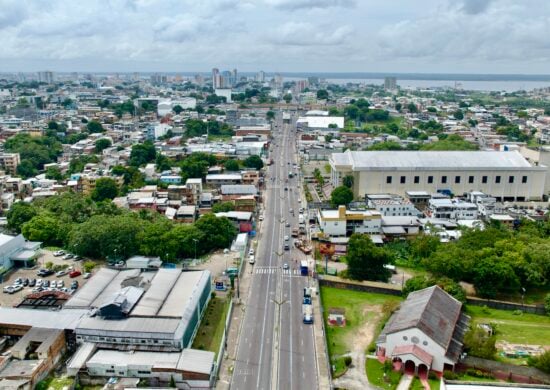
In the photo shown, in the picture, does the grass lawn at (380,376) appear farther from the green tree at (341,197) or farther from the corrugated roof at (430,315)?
the green tree at (341,197)

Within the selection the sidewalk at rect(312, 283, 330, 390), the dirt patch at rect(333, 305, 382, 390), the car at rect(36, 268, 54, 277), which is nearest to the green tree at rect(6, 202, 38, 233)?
the car at rect(36, 268, 54, 277)

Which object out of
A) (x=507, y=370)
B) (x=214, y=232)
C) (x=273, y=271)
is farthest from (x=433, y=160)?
(x=507, y=370)

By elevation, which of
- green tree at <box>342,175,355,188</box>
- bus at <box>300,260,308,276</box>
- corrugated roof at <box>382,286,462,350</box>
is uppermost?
green tree at <box>342,175,355,188</box>

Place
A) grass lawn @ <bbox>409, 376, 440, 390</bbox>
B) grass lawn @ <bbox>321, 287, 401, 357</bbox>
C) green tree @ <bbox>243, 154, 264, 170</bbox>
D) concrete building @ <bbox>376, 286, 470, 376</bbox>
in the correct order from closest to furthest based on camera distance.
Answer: grass lawn @ <bbox>409, 376, 440, 390</bbox>
concrete building @ <bbox>376, 286, 470, 376</bbox>
grass lawn @ <bbox>321, 287, 401, 357</bbox>
green tree @ <bbox>243, 154, 264, 170</bbox>

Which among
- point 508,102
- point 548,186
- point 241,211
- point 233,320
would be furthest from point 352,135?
point 508,102

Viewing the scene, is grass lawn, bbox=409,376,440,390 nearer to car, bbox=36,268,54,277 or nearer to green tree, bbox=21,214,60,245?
car, bbox=36,268,54,277

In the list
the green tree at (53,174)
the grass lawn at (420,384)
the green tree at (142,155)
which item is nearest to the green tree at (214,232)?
the grass lawn at (420,384)

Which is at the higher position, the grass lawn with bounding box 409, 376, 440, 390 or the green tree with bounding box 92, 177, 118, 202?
the green tree with bounding box 92, 177, 118, 202
